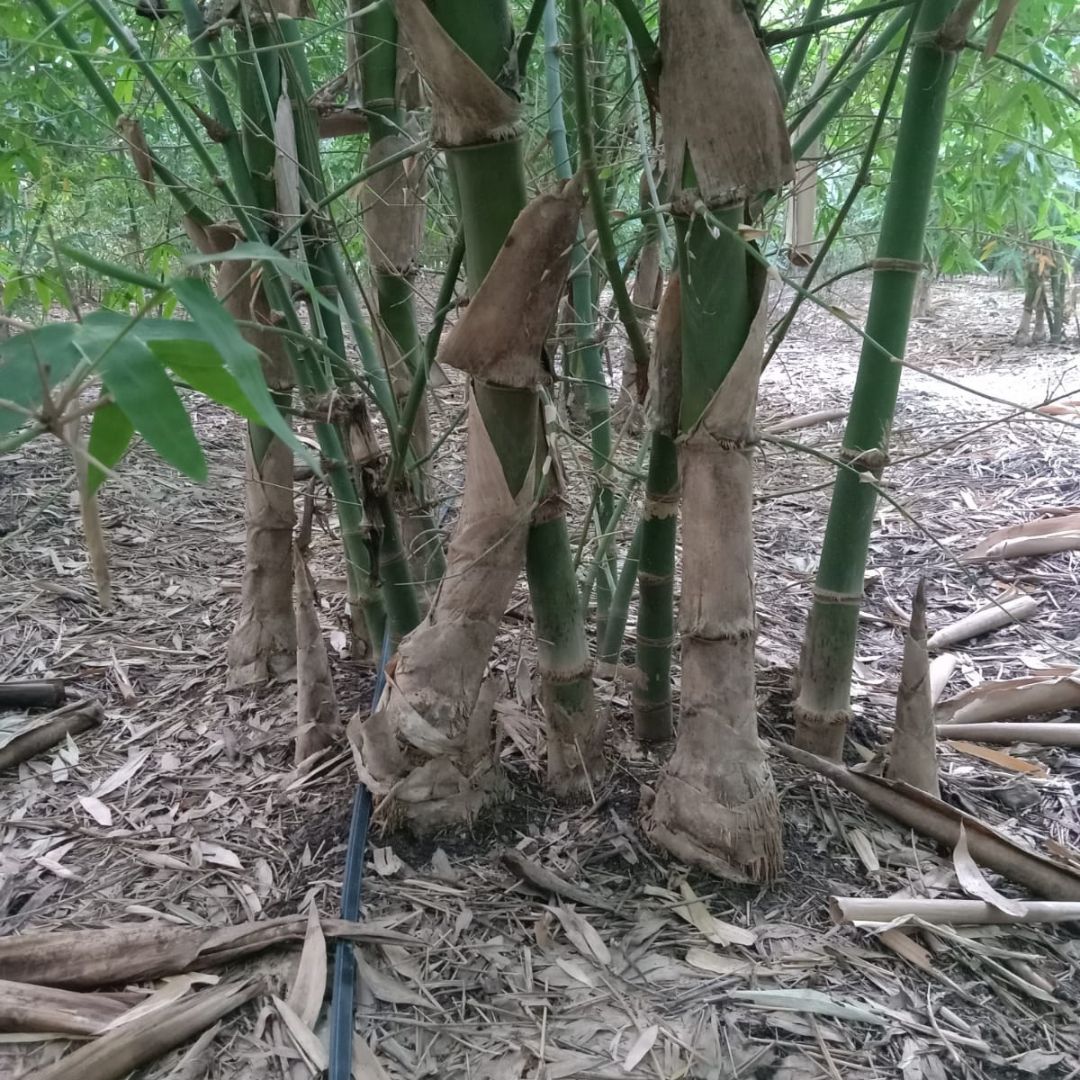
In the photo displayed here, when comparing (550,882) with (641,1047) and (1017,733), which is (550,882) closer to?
(641,1047)

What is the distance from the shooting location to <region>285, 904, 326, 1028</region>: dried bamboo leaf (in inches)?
31.6

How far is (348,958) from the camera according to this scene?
2.77ft

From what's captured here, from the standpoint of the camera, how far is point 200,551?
2027 mm

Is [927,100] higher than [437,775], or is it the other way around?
[927,100]

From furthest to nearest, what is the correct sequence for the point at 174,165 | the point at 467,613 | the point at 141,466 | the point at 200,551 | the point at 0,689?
the point at 174,165 → the point at 141,466 → the point at 200,551 → the point at 0,689 → the point at 467,613

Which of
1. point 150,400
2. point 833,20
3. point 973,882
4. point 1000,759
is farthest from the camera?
point 1000,759

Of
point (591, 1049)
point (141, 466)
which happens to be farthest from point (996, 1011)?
point (141, 466)

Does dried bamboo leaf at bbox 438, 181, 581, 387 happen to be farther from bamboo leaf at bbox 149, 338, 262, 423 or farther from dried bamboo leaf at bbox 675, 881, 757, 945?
dried bamboo leaf at bbox 675, 881, 757, 945

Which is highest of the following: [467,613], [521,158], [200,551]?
[521,158]

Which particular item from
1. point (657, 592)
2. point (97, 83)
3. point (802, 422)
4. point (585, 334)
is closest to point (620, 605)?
point (657, 592)

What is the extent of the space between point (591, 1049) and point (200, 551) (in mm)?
1565

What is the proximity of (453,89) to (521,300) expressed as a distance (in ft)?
0.60

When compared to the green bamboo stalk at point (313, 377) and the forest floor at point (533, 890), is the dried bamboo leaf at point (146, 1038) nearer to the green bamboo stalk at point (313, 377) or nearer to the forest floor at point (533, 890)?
the forest floor at point (533, 890)

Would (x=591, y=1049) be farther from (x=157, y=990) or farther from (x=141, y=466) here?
(x=141, y=466)
